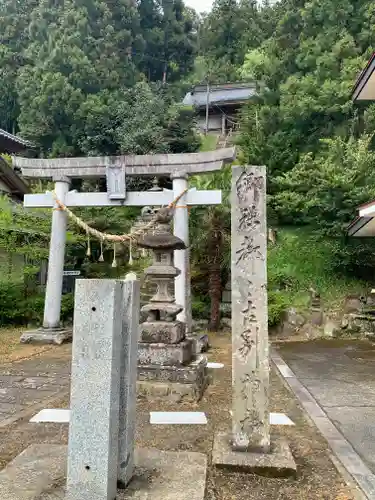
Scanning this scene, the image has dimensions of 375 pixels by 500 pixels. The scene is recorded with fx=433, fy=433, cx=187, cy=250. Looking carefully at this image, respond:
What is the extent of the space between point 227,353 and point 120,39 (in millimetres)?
29284

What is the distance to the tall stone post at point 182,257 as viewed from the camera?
33.7 ft

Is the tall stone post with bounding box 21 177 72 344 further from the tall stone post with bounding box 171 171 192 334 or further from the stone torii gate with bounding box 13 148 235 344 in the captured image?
the tall stone post with bounding box 171 171 192 334

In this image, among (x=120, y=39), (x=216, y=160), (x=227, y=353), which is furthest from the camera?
(x=120, y=39)

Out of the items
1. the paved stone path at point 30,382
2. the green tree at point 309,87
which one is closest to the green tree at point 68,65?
the green tree at point 309,87

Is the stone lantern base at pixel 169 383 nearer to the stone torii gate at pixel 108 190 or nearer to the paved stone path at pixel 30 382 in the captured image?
the paved stone path at pixel 30 382

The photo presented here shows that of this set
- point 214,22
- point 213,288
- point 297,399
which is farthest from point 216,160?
point 214,22

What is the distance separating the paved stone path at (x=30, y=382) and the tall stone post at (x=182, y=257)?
284 cm

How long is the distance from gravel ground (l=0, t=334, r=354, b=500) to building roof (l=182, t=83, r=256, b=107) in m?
31.6

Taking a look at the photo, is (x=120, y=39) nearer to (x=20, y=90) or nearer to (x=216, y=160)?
(x=20, y=90)

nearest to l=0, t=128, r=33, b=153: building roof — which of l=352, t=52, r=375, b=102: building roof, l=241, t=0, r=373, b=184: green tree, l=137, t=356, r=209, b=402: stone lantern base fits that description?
l=241, t=0, r=373, b=184: green tree

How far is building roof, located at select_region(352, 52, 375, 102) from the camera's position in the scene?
997 centimetres

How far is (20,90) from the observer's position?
27984mm

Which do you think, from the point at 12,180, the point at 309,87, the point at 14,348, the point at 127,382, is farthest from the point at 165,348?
the point at 309,87

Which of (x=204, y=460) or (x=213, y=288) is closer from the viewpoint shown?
(x=204, y=460)
